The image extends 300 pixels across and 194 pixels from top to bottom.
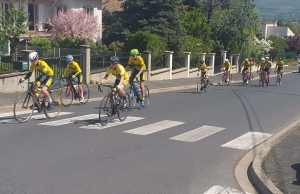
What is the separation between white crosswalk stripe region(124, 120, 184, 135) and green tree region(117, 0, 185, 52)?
2104 centimetres

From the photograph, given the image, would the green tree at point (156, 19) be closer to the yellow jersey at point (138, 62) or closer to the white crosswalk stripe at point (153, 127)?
the yellow jersey at point (138, 62)

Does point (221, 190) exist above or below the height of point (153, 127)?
below

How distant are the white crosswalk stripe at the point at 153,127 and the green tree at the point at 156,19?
21.0m

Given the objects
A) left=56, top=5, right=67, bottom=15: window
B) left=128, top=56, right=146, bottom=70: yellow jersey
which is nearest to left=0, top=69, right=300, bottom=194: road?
→ left=128, top=56, right=146, bottom=70: yellow jersey

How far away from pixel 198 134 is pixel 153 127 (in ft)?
4.13

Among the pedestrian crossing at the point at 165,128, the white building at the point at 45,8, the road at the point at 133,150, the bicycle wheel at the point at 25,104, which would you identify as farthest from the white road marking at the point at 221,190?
the white building at the point at 45,8

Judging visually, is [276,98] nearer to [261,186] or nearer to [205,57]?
[261,186]

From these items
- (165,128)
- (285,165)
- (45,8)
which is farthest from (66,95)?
(45,8)

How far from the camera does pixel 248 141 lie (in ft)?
35.1

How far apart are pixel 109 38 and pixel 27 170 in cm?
2797

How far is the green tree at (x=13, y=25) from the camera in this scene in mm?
23516

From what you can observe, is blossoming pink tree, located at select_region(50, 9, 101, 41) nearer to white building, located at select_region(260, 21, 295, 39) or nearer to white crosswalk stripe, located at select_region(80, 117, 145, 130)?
white crosswalk stripe, located at select_region(80, 117, 145, 130)

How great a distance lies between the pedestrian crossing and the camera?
10.5 metres

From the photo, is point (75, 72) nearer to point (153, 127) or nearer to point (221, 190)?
point (153, 127)
